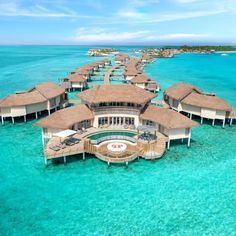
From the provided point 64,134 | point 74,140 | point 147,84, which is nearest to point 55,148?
point 64,134

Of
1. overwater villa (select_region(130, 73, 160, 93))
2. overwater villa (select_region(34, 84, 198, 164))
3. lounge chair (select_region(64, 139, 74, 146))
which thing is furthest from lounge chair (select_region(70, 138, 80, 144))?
overwater villa (select_region(130, 73, 160, 93))

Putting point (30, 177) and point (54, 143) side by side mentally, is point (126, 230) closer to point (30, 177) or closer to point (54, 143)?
point (30, 177)

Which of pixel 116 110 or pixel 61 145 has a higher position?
pixel 116 110

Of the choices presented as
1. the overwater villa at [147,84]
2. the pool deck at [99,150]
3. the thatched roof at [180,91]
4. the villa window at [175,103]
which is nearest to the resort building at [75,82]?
the overwater villa at [147,84]

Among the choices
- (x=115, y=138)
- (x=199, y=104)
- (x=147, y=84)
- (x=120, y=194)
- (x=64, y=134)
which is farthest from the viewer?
(x=147, y=84)

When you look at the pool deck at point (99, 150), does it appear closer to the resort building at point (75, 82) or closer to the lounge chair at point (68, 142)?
the lounge chair at point (68, 142)

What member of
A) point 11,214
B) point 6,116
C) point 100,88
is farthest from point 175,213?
point 6,116

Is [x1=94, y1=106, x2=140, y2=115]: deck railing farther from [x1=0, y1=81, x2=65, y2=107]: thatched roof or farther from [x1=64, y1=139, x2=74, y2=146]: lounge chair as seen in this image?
[x1=0, y1=81, x2=65, y2=107]: thatched roof

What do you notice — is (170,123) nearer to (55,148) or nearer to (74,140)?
(74,140)
